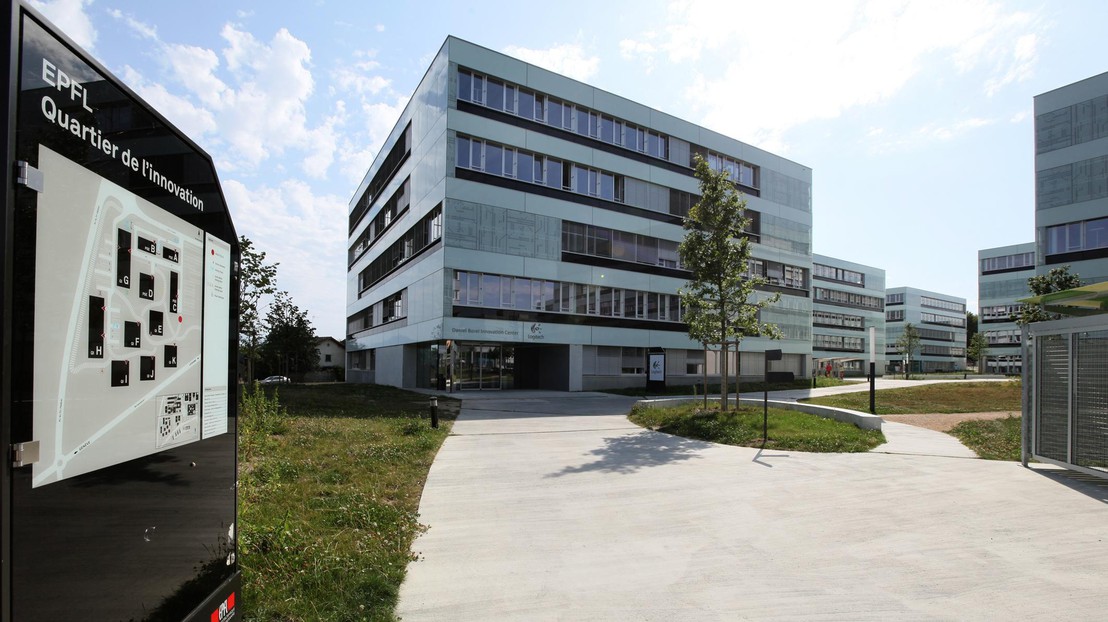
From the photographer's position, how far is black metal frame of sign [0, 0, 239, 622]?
1.94 meters

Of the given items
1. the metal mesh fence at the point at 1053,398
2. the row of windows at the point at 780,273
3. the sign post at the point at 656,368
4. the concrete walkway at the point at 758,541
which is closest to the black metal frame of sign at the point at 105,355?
the concrete walkway at the point at 758,541

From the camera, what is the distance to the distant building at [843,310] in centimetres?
8444

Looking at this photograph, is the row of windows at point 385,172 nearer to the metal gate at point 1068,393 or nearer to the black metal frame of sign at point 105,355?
the metal gate at point 1068,393

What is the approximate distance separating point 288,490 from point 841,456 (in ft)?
30.0

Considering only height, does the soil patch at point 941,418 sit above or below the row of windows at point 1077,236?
below

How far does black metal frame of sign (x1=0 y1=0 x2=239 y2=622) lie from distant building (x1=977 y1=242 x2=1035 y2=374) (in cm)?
9375

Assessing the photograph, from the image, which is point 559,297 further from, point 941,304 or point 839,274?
point 941,304

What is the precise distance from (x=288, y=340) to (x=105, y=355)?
51797mm

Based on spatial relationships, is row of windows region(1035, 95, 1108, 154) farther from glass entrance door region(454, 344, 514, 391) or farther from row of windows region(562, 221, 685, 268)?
glass entrance door region(454, 344, 514, 391)

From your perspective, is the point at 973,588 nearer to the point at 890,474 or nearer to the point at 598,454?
the point at 890,474

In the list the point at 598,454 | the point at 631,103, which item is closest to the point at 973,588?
the point at 598,454

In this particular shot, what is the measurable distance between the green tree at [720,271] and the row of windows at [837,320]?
7425 centimetres

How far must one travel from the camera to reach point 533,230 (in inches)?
1303

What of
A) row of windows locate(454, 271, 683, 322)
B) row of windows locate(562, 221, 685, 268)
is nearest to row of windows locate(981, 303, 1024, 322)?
row of windows locate(454, 271, 683, 322)
